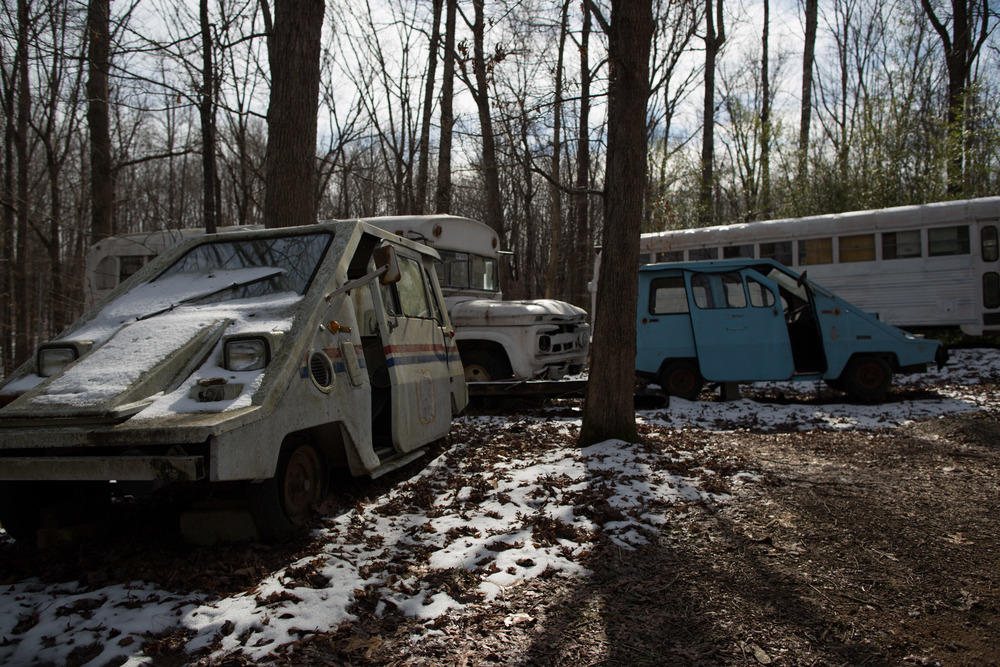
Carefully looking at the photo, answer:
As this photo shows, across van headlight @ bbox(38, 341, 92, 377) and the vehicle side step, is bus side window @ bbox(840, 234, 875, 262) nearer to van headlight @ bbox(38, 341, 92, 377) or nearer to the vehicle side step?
the vehicle side step

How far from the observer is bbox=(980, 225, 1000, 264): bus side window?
545 inches

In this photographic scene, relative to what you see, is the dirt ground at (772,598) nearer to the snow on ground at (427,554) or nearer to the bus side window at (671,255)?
the snow on ground at (427,554)

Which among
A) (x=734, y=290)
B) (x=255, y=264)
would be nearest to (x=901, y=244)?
(x=734, y=290)

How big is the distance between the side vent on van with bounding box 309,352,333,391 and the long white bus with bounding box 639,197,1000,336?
11424 millimetres

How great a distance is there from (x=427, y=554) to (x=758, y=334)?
7813 mm

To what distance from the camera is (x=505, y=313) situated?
9.97m

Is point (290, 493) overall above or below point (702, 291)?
below

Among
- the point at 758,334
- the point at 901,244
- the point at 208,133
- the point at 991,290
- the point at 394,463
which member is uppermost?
the point at 208,133

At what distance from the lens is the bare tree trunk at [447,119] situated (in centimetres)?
1848

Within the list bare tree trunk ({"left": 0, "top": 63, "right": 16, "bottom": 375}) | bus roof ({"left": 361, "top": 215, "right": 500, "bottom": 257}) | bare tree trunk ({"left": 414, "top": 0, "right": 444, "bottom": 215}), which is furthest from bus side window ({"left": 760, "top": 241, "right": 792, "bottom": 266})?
bare tree trunk ({"left": 0, "top": 63, "right": 16, "bottom": 375})

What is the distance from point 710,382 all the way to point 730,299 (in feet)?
4.63

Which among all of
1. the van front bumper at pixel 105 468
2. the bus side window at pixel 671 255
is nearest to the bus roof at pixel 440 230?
the bus side window at pixel 671 255

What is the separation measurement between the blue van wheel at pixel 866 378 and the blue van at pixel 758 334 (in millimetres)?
14

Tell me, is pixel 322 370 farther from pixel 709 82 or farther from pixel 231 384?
pixel 709 82
